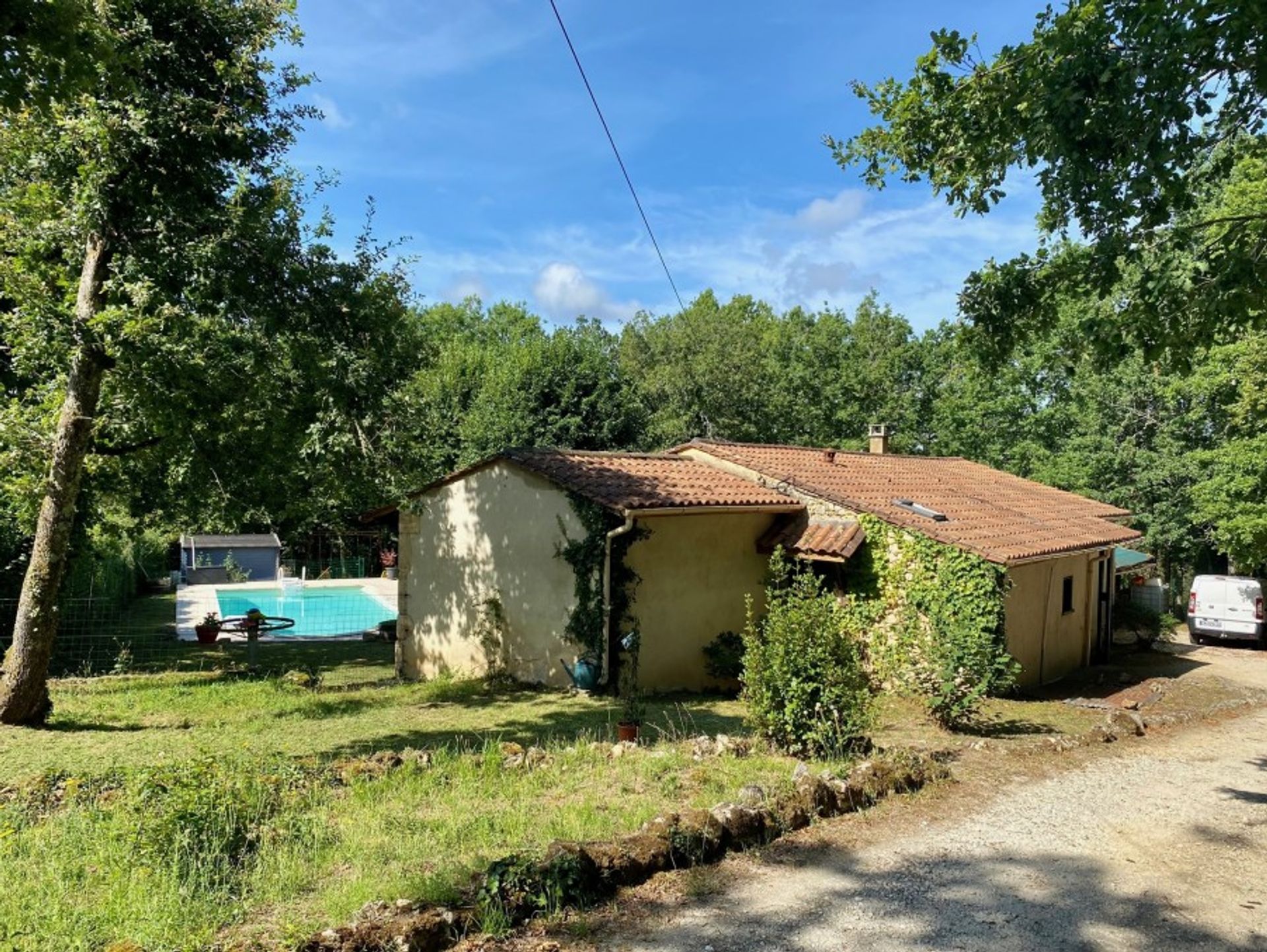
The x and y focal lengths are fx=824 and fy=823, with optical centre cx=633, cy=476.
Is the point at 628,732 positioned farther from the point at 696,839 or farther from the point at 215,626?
the point at 215,626

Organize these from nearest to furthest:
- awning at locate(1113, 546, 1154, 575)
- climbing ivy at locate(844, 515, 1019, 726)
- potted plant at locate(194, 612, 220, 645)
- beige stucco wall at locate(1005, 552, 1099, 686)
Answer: climbing ivy at locate(844, 515, 1019, 726)
beige stucco wall at locate(1005, 552, 1099, 686)
potted plant at locate(194, 612, 220, 645)
awning at locate(1113, 546, 1154, 575)

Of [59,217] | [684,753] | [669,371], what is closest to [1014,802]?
[684,753]

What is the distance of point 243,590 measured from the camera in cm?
3222

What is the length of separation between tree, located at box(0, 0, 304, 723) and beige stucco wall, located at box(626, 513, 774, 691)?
714 centimetres

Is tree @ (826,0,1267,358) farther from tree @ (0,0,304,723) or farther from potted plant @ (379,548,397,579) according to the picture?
potted plant @ (379,548,397,579)

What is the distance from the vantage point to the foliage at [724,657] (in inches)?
543

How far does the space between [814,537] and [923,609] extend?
226 cm

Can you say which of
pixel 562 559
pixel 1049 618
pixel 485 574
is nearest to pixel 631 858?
pixel 562 559

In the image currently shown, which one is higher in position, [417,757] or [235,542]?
[235,542]

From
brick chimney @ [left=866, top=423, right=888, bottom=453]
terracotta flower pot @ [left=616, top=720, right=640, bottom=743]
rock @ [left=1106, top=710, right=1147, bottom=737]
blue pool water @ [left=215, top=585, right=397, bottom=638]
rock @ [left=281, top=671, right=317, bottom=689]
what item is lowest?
blue pool water @ [left=215, top=585, right=397, bottom=638]

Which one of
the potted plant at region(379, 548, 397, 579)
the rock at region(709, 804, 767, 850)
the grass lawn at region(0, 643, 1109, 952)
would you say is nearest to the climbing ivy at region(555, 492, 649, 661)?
the grass lawn at region(0, 643, 1109, 952)

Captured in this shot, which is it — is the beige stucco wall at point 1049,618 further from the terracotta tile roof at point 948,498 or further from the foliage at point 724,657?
the foliage at point 724,657

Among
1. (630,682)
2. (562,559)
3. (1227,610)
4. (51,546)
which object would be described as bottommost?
(630,682)

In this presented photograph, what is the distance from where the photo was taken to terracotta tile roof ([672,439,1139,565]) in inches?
527
